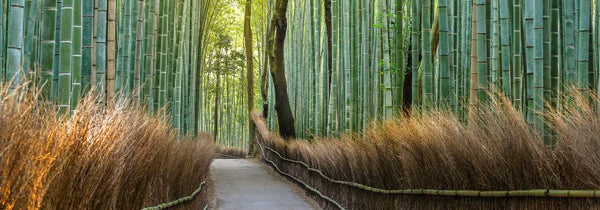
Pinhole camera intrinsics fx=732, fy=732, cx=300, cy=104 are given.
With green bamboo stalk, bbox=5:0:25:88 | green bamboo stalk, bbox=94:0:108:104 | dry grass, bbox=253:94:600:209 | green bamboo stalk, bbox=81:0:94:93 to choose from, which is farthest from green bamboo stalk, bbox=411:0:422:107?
green bamboo stalk, bbox=5:0:25:88

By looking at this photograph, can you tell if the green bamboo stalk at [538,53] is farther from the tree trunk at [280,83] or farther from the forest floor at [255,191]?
the tree trunk at [280,83]

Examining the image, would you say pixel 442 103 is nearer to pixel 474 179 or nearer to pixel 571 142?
pixel 474 179

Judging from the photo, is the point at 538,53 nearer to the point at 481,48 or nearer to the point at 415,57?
the point at 481,48

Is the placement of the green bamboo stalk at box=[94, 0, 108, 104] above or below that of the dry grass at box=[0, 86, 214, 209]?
above

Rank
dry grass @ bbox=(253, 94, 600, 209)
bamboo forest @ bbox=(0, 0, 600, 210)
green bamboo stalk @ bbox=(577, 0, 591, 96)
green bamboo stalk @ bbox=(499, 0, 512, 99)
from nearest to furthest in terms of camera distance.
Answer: bamboo forest @ bbox=(0, 0, 600, 210) → dry grass @ bbox=(253, 94, 600, 209) → green bamboo stalk @ bbox=(577, 0, 591, 96) → green bamboo stalk @ bbox=(499, 0, 512, 99)

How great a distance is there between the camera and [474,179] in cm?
384

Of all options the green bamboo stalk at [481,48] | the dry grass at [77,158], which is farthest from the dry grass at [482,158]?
the dry grass at [77,158]

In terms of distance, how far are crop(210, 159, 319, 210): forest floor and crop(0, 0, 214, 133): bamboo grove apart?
1.63m

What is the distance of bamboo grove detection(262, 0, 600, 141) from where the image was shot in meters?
4.24

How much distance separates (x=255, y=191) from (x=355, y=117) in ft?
5.79

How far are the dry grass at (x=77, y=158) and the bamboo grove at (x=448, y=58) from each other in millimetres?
1817

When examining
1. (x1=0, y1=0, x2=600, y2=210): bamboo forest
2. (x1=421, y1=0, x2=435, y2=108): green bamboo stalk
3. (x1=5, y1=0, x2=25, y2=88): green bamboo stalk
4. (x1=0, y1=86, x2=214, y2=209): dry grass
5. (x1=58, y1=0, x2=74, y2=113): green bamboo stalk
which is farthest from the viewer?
(x1=421, y1=0, x2=435, y2=108): green bamboo stalk

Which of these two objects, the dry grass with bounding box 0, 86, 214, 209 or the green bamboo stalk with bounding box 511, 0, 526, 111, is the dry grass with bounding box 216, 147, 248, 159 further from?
the dry grass with bounding box 0, 86, 214, 209

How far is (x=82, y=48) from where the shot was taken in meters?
4.05
